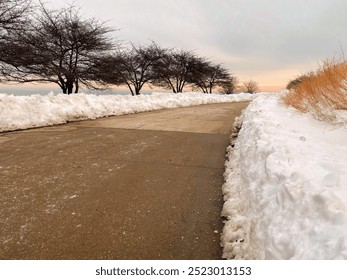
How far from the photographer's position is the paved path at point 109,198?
239 cm

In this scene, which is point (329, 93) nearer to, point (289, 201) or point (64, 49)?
point (289, 201)

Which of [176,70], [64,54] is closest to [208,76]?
[176,70]

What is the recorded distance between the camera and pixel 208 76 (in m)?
36.5

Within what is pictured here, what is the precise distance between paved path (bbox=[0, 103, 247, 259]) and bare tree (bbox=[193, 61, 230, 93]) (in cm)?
2816

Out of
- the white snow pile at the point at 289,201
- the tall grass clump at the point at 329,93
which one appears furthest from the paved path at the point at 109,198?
the tall grass clump at the point at 329,93

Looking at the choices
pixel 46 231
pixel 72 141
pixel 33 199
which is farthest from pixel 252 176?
pixel 72 141

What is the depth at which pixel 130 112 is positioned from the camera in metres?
11.7

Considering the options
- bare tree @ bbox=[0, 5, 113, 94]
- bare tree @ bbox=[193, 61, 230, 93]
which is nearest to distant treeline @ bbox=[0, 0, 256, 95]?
bare tree @ bbox=[0, 5, 113, 94]

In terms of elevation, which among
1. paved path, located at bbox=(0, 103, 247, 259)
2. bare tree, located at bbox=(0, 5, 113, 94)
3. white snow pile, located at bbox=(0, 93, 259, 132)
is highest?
bare tree, located at bbox=(0, 5, 113, 94)

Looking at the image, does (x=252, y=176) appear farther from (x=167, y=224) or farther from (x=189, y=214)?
(x=167, y=224)

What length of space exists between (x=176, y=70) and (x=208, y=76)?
9.12 meters

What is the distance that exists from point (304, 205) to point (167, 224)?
56.9 inches

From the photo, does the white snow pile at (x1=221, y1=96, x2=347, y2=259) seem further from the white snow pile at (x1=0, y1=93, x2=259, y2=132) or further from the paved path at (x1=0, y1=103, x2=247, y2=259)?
the white snow pile at (x1=0, y1=93, x2=259, y2=132)

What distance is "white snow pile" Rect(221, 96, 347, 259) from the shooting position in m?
1.72
